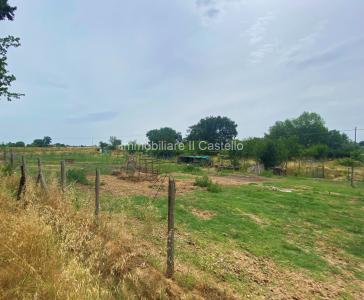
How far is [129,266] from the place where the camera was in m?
3.87

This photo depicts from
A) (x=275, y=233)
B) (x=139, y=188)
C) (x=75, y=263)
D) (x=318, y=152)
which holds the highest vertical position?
(x=318, y=152)

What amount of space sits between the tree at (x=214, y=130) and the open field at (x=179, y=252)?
72811mm

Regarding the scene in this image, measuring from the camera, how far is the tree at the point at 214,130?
3239 inches

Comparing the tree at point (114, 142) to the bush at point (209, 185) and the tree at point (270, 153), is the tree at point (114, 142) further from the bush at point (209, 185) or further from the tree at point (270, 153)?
the bush at point (209, 185)

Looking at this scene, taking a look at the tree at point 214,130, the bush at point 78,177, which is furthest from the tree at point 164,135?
the bush at point 78,177

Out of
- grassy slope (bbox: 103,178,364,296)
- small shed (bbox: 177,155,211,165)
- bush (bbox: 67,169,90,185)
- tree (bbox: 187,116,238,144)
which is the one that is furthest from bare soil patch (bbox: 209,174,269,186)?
tree (bbox: 187,116,238,144)

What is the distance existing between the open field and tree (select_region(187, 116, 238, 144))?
7281 cm

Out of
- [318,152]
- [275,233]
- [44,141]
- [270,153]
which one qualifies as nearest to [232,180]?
[275,233]

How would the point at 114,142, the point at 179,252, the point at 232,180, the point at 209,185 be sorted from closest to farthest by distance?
the point at 179,252 → the point at 209,185 → the point at 232,180 → the point at 114,142

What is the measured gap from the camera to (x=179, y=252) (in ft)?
17.0

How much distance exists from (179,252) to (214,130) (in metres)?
78.8

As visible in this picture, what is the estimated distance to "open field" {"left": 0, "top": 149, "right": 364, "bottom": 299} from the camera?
3008 millimetres

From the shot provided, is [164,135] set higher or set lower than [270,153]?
higher

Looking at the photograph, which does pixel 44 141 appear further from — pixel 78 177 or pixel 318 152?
pixel 78 177
